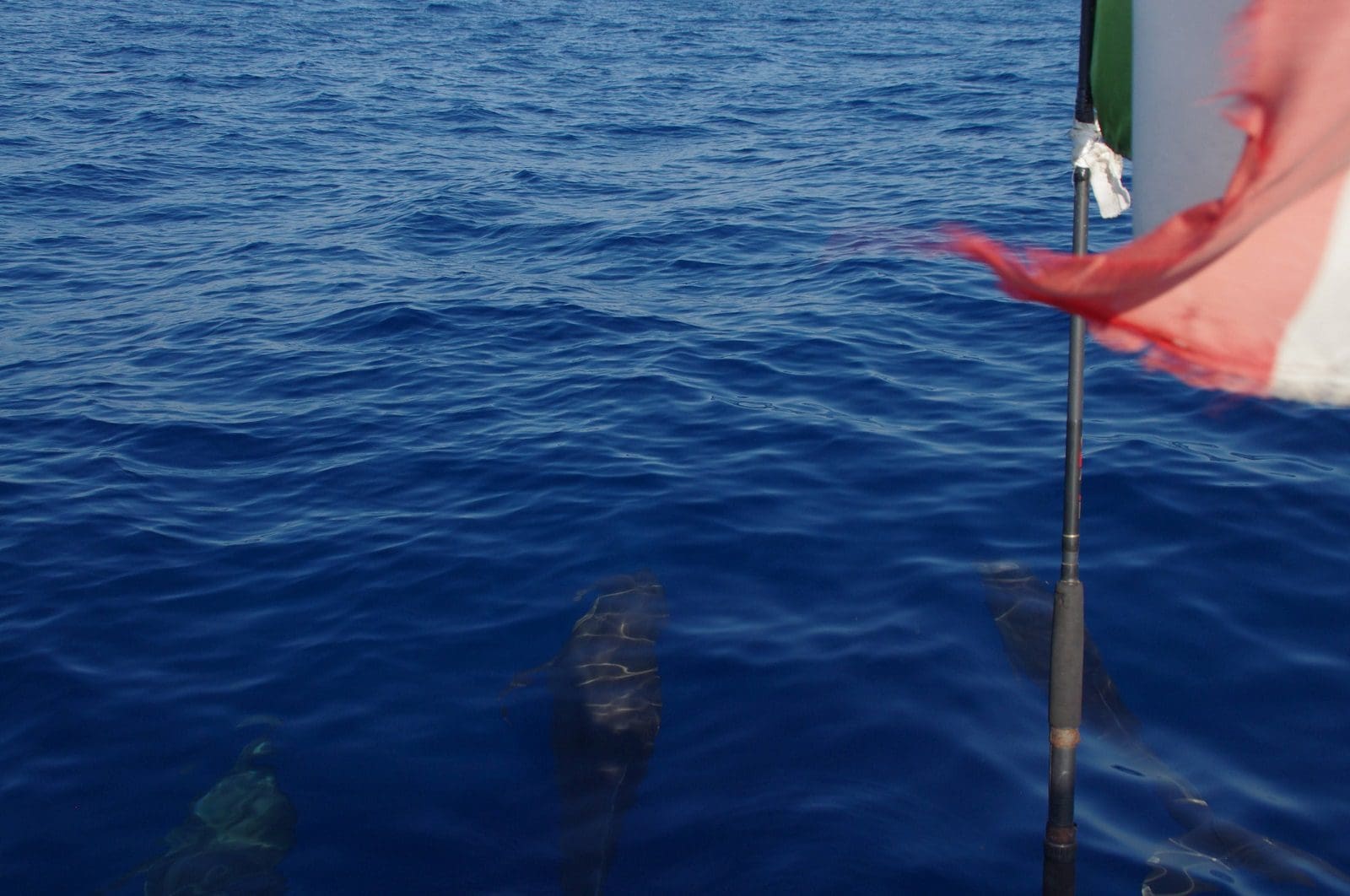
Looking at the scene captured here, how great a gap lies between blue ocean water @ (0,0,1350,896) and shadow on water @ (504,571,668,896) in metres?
0.10

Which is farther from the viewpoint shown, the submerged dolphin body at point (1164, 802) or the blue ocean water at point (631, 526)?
the blue ocean water at point (631, 526)

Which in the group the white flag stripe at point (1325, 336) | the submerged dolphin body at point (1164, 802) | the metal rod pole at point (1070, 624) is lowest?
the submerged dolphin body at point (1164, 802)

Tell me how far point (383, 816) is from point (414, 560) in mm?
2343

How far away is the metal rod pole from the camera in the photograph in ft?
12.0

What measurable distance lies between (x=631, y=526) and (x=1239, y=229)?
5574mm

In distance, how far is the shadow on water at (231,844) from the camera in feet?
16.6

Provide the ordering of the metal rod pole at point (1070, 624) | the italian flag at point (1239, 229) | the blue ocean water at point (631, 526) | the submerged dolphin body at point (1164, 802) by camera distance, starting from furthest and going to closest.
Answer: the blue ocean water at point (631, 526) < the submerged dolphin body at point (1164, 802) < the metal rod pole at point (1070, 624) < the italian flag at point (1239, 229)

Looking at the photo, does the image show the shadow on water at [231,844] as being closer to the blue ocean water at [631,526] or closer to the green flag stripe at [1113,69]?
the blue ocean water at [631,526]

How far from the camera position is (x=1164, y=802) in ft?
17.3

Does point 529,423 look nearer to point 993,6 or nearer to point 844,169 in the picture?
point 844,169

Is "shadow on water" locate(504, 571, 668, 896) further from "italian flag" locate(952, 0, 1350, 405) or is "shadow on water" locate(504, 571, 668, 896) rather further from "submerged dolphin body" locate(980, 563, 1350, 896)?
"italian flag" locate(952, 0, 1350, 405)

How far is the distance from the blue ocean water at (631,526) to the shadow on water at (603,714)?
0.10 metres

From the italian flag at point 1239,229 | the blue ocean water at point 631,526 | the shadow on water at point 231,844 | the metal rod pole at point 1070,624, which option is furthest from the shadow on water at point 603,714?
the italian flag at point 1239,229

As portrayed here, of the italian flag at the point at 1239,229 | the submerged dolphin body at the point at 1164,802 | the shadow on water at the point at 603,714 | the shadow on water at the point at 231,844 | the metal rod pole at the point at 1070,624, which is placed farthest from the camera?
the shadow on water at the point at 603,714
